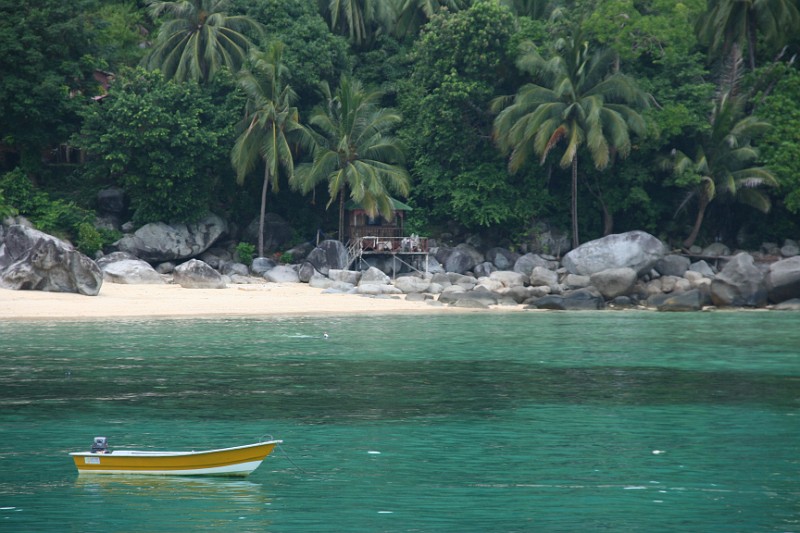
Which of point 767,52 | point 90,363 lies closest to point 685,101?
point 767,52

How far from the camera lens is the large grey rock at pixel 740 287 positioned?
3553cm

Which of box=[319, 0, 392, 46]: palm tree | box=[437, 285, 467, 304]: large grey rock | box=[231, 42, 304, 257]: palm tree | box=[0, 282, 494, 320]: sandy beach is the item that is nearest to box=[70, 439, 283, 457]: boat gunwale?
box=[0, 282, 494, 320]: sandy beach

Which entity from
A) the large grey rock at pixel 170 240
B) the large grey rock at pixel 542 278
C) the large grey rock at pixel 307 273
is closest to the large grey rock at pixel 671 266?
the large grey rock at pixel 542 278

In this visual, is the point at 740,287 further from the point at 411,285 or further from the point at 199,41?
the point at 199,41

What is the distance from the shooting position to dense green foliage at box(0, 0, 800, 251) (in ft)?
129

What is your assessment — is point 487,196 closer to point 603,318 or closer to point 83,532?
point 603,318

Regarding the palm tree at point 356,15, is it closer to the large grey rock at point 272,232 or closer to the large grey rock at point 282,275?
the large grey rock at point 272,232

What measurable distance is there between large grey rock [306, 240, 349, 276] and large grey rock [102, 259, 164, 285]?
668 centimetres

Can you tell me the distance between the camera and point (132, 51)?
48.2 m

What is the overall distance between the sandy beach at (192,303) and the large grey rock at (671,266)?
A: 10.4m

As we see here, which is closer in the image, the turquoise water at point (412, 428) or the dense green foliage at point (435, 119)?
the turquoise water at point (412, 428)

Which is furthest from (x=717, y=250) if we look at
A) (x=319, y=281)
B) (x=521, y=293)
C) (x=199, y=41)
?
(x=199, y=41)

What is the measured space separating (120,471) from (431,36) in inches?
1313

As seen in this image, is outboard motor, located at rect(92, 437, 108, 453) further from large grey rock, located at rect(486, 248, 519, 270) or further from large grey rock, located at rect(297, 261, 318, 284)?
large grey rock, located at rect(486, 248, 519, 270)
